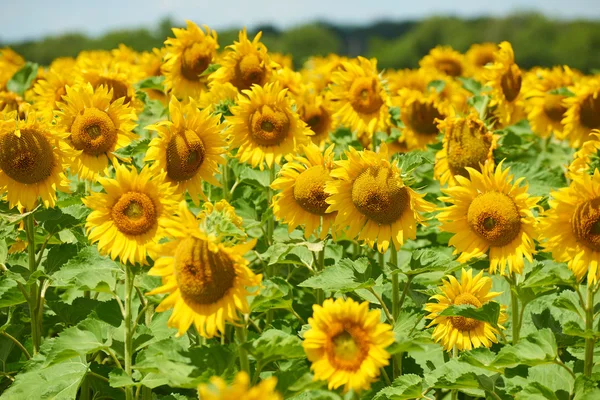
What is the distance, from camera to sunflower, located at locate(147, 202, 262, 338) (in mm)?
2732

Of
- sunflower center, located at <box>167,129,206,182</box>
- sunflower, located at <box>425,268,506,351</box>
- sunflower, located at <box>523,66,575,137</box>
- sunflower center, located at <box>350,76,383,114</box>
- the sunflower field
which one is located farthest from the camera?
sunflower, located at <box>523,66,575,137</box>

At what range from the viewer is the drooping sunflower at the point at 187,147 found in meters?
3.72

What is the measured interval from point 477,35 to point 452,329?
78501 millimetres

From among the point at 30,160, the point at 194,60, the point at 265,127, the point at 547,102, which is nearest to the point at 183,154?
the point at 30,160

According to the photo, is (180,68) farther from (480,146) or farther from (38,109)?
(480,146)

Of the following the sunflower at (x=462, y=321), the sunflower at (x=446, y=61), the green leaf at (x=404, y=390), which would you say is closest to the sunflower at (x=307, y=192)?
the sunflower at (x=462, y=321)

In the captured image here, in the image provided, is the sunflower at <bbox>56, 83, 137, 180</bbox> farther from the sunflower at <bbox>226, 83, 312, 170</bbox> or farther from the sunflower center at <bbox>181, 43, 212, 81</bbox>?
the sunflower center at <bbox>181, 43, 212, 81</bbox>

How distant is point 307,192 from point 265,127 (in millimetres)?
870

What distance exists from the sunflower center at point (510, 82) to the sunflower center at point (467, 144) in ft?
3.73

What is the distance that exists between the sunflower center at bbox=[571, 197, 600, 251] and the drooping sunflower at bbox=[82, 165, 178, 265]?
1.82m

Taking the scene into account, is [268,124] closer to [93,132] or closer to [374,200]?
[93,132]

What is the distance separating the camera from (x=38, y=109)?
5.92 metres

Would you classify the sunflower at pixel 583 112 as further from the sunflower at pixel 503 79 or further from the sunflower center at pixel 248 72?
the sunflower center at pixel 248 72

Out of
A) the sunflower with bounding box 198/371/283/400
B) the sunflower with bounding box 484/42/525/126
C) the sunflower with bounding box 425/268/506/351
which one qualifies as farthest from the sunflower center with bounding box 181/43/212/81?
the sunflower with bounding box 198/371/283/400
